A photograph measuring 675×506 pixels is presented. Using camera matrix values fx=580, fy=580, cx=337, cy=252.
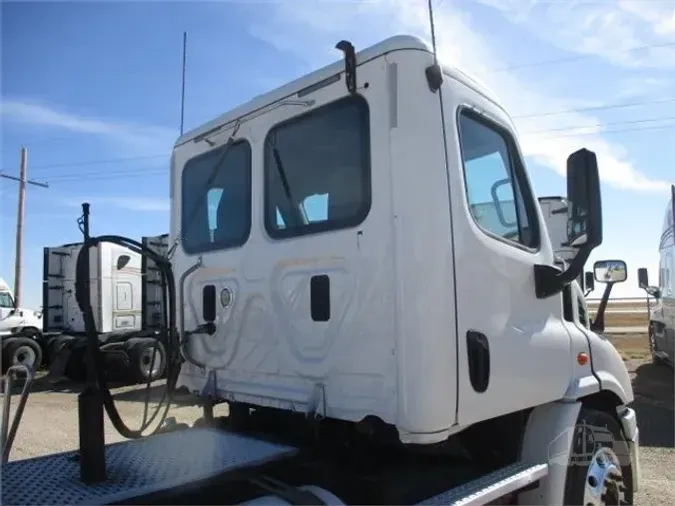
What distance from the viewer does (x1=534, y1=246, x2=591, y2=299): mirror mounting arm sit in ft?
9.69

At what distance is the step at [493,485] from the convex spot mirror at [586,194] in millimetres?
1118

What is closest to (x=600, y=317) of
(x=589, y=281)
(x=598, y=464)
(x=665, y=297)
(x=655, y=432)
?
(x=589, y=281)

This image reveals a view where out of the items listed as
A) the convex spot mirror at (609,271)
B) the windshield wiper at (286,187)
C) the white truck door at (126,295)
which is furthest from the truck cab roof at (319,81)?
the white truck door at (126,295)

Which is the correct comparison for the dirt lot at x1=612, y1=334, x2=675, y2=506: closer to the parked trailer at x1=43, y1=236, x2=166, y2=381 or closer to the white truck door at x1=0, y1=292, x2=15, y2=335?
the parked trailer at x1=43, y1=236, x2=166, y2=381

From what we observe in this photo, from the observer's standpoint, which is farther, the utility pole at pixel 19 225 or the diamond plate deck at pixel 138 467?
the utility pole at pixel 19 225

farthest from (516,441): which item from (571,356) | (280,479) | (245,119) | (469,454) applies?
(245,119)

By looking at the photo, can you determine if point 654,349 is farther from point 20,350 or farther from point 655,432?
point 20,350

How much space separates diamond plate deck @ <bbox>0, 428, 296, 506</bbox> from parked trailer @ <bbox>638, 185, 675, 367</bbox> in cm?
884

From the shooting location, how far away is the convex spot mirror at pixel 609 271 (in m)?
4.00

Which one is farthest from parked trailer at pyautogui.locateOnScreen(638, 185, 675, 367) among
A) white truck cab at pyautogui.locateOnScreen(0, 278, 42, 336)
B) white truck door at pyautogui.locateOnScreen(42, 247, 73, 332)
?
white truck cab at pyautogui.locateOnScreen(0, 278, 42, 336)

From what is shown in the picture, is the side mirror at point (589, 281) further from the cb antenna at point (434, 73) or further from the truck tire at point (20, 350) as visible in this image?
the truck tire at point (20, 350)

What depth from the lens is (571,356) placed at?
3166 millimetres

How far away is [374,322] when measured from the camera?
2428mm

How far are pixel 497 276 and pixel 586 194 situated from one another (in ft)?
2.17
